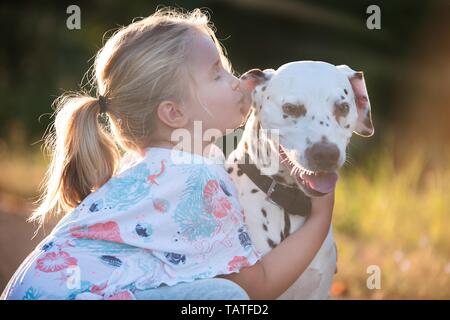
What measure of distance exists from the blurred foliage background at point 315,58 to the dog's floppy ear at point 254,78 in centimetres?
362

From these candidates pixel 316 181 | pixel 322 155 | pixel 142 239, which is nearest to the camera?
pixel 142 239

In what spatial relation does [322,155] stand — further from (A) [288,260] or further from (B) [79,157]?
(B) [79,157]

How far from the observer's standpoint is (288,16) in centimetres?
1316

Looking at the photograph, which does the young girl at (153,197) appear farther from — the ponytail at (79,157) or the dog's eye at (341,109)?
the dog's eye at (341,109)

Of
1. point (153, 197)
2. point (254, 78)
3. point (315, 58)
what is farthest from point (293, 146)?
point (315, 58)

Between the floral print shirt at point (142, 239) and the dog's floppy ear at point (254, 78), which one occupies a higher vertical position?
the dog's floppy ear at point (254, 78)

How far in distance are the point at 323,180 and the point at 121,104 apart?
42.2 inches

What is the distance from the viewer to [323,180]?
3.45 meters

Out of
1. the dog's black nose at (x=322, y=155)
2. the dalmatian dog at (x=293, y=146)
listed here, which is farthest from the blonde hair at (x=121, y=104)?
the dog's black nose at (x=322, y=155)

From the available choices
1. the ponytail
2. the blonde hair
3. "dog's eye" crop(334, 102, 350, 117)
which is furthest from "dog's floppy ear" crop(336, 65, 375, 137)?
the ponytail

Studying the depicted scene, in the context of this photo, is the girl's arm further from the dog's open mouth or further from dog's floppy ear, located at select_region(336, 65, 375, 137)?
dog's floppy ear, located at select_region(336, 65, 375, 137)

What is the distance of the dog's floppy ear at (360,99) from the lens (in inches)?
146

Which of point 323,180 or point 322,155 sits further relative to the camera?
point 323,180
